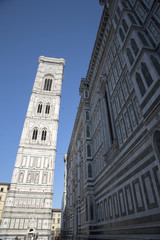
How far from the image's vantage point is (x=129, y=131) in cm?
976

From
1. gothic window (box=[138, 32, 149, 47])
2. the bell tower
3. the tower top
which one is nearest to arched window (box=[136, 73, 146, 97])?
gothic window (box=[138, 32, 149, 47])

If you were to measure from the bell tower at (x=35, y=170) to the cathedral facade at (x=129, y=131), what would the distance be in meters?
14.5

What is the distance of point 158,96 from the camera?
20.8ft

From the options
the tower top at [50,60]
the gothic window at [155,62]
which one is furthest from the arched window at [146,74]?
the tower top at [50,60]

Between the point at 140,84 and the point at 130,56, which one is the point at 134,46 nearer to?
the point at 130,56

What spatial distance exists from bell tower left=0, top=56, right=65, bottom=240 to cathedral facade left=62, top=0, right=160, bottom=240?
47.5 feet

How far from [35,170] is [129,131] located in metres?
23.6

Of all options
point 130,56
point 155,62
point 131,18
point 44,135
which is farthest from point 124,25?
point 44,135

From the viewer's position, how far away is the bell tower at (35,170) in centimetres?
2494

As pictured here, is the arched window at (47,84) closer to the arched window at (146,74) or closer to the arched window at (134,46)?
the arched window at (134,46)

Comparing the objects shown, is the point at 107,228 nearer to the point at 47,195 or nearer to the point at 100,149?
the point at 100,149

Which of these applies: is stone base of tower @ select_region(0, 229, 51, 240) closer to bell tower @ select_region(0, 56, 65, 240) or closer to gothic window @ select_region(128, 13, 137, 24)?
bell tower @ select_region(0, 56, 65, 240)

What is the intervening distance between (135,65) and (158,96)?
2535 millimetres

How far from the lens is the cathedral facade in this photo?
6809 millimetres
